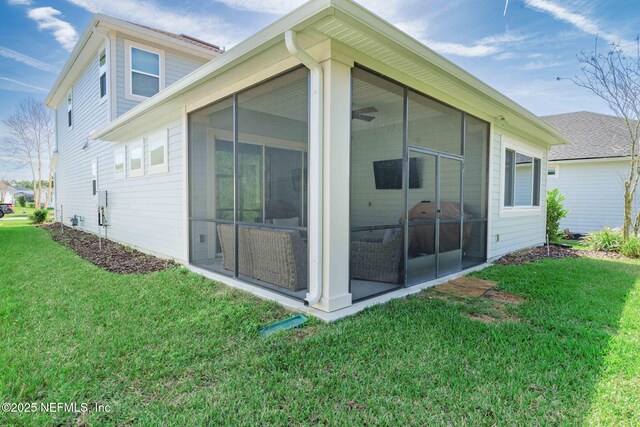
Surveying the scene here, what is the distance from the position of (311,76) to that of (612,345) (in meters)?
3.47

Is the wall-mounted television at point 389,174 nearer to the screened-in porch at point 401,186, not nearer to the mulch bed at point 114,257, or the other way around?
the screened-in porch at point 401,186

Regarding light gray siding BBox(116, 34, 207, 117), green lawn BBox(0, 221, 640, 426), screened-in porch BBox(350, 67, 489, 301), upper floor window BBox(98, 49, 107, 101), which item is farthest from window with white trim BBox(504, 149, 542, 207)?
upper floor window BBox(98, 49, 107, 101)

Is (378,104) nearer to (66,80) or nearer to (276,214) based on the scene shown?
(276,214)

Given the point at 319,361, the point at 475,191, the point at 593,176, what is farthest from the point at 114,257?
the point at 593,176

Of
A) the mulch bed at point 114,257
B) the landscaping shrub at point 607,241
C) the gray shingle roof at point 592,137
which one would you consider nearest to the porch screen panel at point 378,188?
the mulch bed at point 114,257

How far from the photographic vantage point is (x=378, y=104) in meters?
4.19

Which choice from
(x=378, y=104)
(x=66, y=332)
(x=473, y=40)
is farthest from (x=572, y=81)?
(x=66, y=332)

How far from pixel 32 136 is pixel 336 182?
30.8 meters

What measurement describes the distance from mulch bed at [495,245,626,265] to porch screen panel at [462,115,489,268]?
645 mm

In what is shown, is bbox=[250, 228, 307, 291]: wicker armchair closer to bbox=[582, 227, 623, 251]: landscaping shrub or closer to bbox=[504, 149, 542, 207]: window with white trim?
bbox=[504, 149, 542, 207]: window with white trim

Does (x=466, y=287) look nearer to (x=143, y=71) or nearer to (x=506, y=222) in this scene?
(x=506, y=222)

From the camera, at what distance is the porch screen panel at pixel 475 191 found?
5656 mm

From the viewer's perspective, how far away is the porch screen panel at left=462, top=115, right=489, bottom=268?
223 inches

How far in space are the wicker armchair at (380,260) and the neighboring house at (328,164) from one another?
0.8 inches
